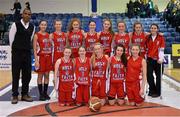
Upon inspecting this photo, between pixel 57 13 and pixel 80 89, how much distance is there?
14.3 meters

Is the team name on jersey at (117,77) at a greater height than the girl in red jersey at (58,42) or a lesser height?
lesser

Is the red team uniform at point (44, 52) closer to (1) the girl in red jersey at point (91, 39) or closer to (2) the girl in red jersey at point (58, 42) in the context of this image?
(2) the girl in red jersey at point (58, 42)

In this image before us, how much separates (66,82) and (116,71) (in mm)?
821

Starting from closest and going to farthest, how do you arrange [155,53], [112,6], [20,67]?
[20,67] → [155,53] → [112,6]

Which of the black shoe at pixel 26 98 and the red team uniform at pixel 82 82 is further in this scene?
the black shoe at pixel 26 98

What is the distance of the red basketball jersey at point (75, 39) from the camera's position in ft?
20.4

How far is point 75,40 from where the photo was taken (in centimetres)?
621

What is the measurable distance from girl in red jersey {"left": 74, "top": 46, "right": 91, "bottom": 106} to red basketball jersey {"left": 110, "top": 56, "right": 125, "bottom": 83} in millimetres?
375

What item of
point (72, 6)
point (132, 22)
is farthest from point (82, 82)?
point (72, 6)

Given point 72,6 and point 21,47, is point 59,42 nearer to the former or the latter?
point 21,47

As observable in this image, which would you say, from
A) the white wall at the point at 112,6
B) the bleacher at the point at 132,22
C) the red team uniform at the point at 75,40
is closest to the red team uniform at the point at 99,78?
the red team uniform at the point at 75,40

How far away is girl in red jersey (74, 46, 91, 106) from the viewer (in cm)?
567

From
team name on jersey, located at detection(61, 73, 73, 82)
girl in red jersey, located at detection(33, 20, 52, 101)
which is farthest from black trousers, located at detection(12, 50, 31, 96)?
team name on jersey, located at detection(61, 73, 73, 82)

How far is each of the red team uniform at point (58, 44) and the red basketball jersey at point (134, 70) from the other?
125 cm
